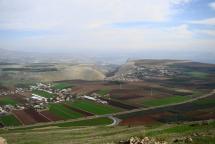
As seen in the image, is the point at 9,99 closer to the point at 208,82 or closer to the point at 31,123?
the point at 31,123

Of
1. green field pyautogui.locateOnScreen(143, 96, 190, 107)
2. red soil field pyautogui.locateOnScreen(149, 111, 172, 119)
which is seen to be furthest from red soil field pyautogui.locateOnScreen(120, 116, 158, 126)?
green field pyautogui.locateOnScreen(143, 96, 190, 107)

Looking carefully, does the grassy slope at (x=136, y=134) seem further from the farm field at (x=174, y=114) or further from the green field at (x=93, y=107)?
the green field at (x=93, y=107)

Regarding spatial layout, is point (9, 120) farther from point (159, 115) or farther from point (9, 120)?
point (159, 115)

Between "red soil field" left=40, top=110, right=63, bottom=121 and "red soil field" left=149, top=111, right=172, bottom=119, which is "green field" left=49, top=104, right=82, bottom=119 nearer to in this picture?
"red soil field" left=40, top=110, right=63, bottom=121

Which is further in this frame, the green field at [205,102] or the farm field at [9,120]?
the green field at [205,102]

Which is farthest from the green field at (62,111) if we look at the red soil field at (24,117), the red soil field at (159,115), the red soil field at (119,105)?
the red soil field at (159,115)

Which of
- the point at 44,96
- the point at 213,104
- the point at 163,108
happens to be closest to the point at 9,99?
the point at 44,96
